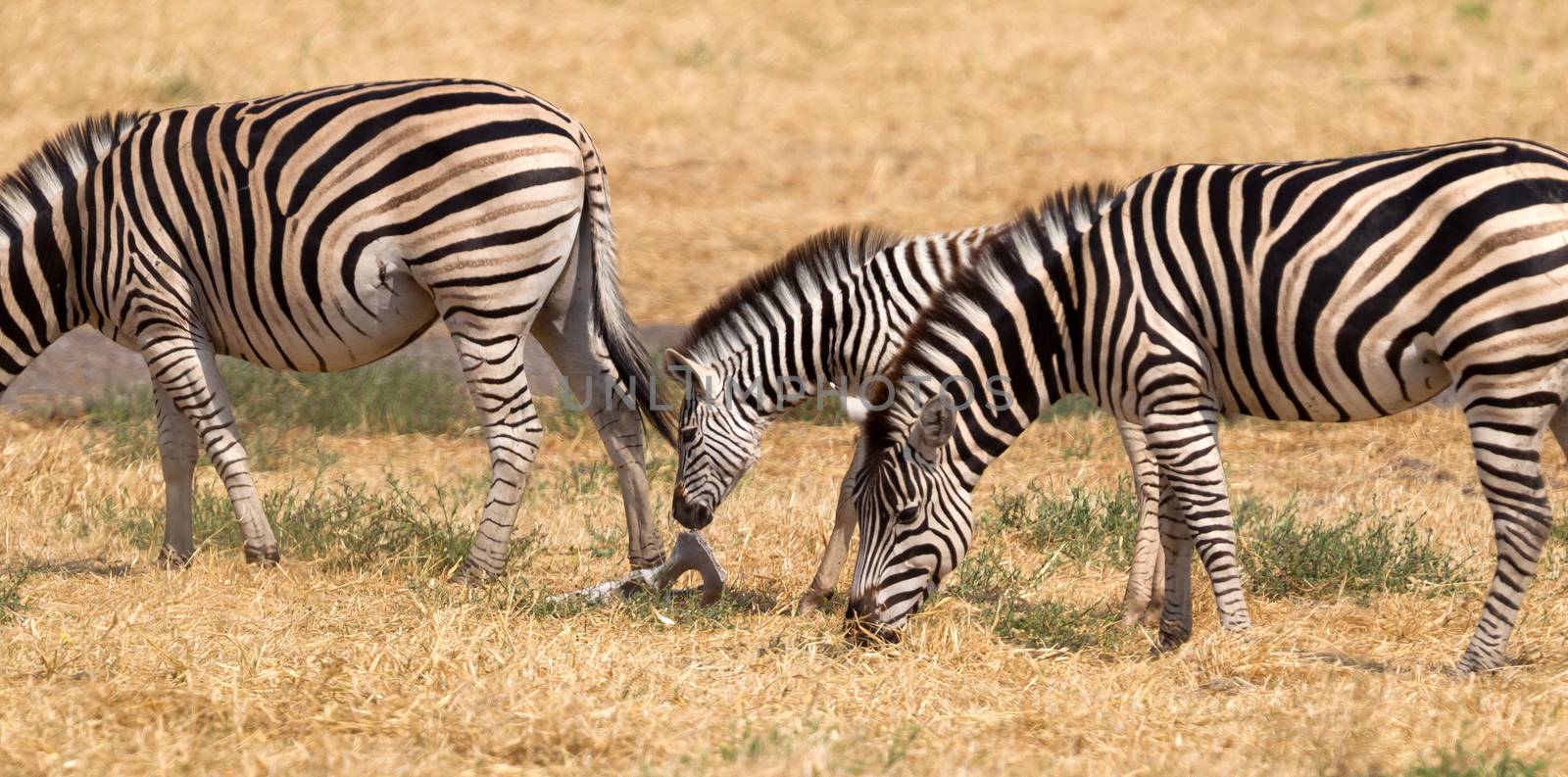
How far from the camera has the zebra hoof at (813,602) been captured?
6465 mm

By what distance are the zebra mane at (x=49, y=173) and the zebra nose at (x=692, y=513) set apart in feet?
9.62

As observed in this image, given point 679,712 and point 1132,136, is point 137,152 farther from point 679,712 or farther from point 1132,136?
point 1132,136

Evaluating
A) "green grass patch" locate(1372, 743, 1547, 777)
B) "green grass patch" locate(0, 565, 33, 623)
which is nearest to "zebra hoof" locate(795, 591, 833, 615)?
"green grass patch" locate(1372, 743, 1547, 777)

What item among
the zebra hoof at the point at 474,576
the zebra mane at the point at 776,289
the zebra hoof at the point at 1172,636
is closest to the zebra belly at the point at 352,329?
the zebra hoof at the point at 474,576

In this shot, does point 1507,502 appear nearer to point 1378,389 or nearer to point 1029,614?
point 1378,389

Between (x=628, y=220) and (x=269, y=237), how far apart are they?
26.2 ft

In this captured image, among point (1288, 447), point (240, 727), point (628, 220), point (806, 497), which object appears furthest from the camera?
point (628, 220)

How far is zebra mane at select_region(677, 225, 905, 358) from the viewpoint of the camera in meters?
7.04

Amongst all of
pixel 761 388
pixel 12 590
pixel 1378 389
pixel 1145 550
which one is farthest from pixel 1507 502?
pixel 12 590

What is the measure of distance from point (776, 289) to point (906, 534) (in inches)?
67.9

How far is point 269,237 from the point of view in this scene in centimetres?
652

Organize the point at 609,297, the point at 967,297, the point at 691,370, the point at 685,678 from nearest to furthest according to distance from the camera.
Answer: the point at 685,678 < the point at 967,297 < the point at 609,297 < the point at 691,370

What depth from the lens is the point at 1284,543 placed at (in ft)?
22.8

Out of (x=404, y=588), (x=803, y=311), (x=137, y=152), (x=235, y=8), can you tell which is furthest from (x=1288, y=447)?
(x=235, y=8)
